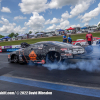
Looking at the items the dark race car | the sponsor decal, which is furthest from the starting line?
the sponsor decal

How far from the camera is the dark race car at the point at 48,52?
17.7 ft

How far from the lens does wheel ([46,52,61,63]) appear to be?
223 inches

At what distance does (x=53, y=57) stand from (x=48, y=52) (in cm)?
35

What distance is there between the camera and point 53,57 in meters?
5.80

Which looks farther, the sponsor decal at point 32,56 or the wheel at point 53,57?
the sponsor decal at point 32,56

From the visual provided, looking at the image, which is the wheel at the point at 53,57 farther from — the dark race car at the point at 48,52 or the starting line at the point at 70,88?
the starting line at the point at 70,88

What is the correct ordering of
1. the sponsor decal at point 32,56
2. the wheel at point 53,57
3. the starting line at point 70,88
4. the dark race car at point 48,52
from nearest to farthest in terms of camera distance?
the starting line at point 70,88
the dark race car at point 48,52
the wheel at point 53,57
the sponsor decal at point 32,56

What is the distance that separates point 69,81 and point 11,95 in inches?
68.8

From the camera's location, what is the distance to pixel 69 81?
12.5 feet

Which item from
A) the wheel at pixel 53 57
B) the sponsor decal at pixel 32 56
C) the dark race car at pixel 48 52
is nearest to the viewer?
the dark race car at pixel 48 52

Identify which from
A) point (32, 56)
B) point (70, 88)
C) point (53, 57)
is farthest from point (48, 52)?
point (70, 88)

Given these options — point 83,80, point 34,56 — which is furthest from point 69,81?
point 34,56

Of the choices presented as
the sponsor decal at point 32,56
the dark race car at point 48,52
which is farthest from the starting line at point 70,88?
the sponsor decal at point 32,56

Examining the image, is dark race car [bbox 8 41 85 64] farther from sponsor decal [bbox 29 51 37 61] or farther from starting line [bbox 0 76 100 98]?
starting line [bbox 0 76 100 98]
